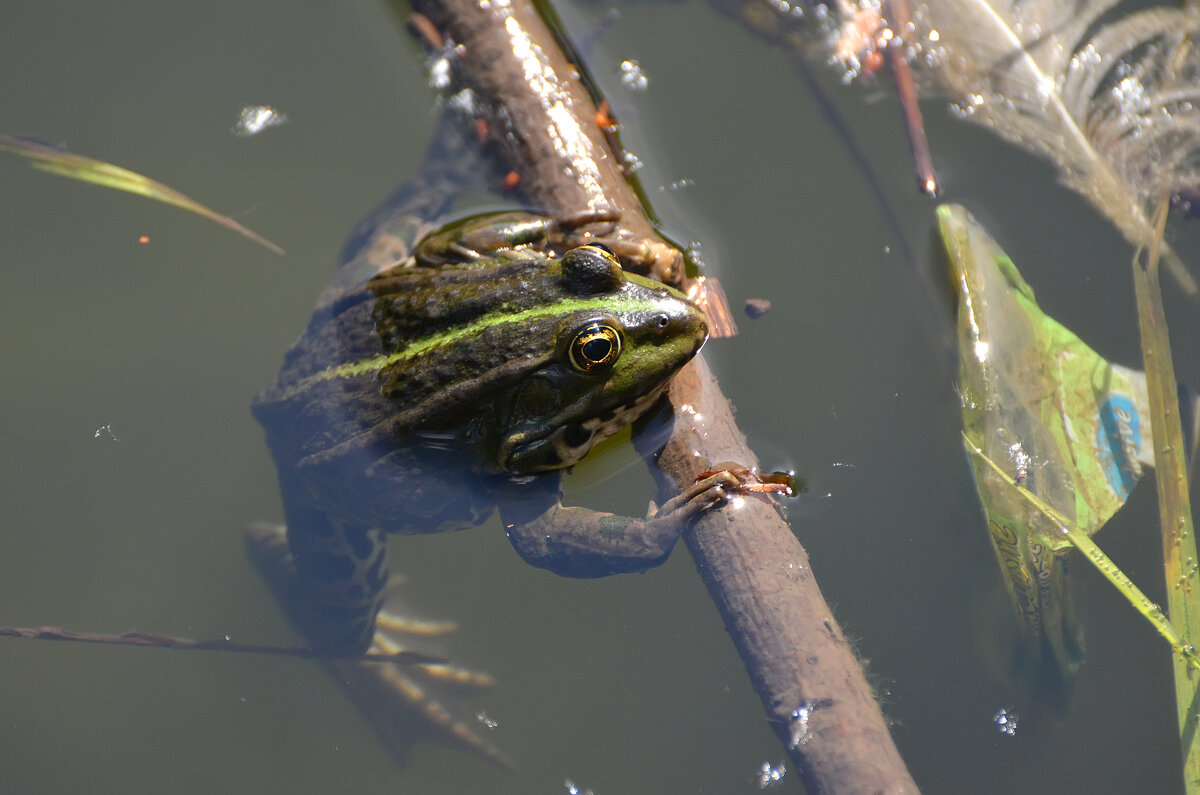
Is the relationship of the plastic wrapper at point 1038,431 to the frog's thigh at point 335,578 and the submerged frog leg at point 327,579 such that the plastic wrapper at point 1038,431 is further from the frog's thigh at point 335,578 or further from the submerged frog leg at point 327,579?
the submerged frog leg at point 327,579

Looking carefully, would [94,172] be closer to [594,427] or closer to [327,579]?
[327,579]

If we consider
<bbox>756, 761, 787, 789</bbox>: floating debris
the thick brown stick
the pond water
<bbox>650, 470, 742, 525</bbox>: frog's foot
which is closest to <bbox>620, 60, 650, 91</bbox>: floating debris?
the pond water

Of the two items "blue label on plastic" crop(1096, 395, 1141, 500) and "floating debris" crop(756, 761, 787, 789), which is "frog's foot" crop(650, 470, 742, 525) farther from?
"blue label on plastic" crop(1096, 395, 1141, 500)

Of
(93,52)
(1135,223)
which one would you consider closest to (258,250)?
(93,52)

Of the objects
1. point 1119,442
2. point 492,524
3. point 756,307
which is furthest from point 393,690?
point 1119,442

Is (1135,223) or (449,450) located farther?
(1135,223)

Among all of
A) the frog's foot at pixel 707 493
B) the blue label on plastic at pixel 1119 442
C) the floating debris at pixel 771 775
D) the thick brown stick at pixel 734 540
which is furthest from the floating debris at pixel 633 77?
the floating debris at pixel 771 775

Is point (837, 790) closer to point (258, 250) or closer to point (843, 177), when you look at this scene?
point (843, 177)

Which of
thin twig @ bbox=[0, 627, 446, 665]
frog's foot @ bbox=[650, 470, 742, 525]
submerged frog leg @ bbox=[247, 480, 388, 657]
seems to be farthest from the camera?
thin twig @ bbox=[0, 627, 446, 665]
